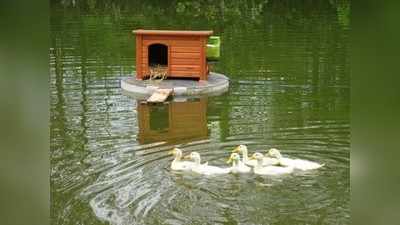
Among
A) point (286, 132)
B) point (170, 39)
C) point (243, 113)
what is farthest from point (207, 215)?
point (170, 39)

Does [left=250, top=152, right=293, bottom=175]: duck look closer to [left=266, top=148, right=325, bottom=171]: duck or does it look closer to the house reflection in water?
[left=266, top=148, right=325, bottom=171]: duck

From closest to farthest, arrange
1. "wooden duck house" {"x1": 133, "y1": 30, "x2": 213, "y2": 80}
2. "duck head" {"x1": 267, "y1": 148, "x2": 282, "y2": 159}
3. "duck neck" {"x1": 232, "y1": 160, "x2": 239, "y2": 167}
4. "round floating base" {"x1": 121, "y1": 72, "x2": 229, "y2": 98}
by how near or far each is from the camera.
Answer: "duck neck" {"x1": 232, "y1": 160, "x2": 239, "y2": 167} → "duck head" {"x1": 267, "y1": 148, "x2": 282, "y2": 159} → "round floating base" {"x1": 121, "y1": 72, "x2": 229, "y2": 98} → "wooden duck house" {"x1": 133, "y1": 30, "x2": 213, "y2": 80}

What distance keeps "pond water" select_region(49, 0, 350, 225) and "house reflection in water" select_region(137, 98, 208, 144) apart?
0.05 feet

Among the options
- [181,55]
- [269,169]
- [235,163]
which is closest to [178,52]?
[181,55]

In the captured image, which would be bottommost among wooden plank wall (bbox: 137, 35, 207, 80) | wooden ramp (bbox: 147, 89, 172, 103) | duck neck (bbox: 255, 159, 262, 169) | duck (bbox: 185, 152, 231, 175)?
duck (bbox: 185, 152, 231, 175)

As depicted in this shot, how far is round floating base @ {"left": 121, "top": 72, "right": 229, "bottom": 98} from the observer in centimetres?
966

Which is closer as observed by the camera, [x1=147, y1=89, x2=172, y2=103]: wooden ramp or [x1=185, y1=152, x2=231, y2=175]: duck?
[x1=185, y1=152, x2=231, y2=175]: duck

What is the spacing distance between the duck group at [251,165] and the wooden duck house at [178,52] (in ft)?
15.1

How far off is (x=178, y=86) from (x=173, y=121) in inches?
74.1

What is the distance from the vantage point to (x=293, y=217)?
4.48m

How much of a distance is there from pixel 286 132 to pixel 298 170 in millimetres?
1488

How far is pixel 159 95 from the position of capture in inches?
363

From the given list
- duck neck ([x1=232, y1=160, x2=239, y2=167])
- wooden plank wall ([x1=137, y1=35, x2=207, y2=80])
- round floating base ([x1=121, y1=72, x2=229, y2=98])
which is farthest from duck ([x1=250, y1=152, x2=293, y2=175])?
wooden plank wall ([x1=137, y1=35, x2=207, y2=80])
